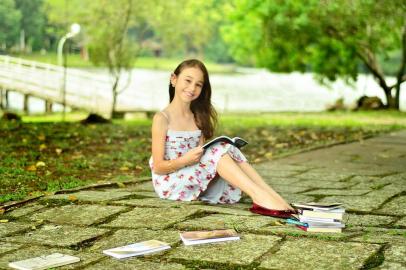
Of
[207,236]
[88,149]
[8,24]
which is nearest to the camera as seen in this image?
[207,236]

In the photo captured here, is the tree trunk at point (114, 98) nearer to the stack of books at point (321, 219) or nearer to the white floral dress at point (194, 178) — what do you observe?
the white floral dress at point (194, 178)

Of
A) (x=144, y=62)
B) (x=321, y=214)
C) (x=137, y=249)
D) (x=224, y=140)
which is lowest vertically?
(x=137, y=249)

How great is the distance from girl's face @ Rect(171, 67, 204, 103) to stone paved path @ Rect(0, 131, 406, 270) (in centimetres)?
71

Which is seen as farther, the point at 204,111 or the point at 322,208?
the point at 204,111

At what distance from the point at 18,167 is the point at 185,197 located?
2244mm

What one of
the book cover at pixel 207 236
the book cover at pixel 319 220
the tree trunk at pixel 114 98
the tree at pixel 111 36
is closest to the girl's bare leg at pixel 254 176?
the book cover at pixel 319 220

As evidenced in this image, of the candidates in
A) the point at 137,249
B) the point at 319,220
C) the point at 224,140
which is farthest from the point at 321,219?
the point at 137,249

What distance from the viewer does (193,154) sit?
423 cm

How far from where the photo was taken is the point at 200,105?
4.65 metres

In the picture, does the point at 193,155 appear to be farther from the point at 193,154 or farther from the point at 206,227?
the point at 206,227

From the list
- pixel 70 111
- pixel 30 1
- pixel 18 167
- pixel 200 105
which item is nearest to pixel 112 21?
pixel 70 111

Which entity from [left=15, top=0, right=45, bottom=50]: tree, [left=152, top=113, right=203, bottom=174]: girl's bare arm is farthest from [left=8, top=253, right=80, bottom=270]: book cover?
[left=15, top=0, right=45, bottom=50]: tree

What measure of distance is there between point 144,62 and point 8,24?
17.8 meters

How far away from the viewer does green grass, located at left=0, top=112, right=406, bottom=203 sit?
555 centimetres
